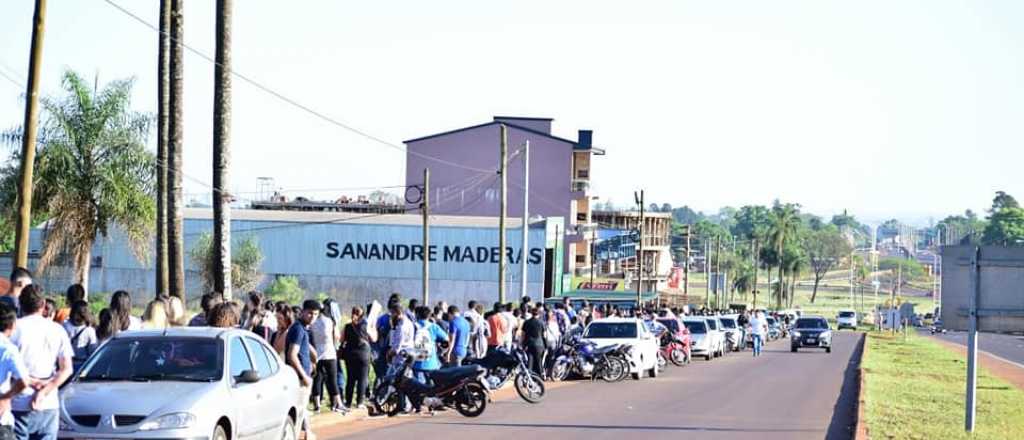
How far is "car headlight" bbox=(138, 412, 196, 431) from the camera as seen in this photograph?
13.3m

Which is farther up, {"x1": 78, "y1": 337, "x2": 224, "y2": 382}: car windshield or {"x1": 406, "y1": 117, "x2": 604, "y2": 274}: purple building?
{"x1": 406, "y1": 117, "x2": 604, "y2": 274}: purple building

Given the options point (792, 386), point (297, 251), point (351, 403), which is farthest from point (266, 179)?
point (351, 403)

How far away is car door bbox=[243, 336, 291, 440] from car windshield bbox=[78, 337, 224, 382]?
728mm

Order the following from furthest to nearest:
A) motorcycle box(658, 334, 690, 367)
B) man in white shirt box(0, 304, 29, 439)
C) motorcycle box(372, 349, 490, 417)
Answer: motorcycle box(658, 334, 690, 367)
motorcycle box(372, 349, 490, 417)
man in white shirt box(0, 304, 29, 439)

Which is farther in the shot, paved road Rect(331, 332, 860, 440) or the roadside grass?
the roadside grass

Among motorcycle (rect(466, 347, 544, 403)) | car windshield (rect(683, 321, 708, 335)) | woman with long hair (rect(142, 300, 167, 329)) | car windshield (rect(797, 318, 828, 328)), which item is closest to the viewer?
woman with long hair (rect(142, 300, 167, 329))

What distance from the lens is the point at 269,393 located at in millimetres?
15398

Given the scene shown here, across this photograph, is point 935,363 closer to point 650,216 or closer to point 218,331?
point 218,331

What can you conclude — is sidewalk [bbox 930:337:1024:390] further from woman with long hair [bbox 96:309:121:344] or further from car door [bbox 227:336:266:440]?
woman with long hair [bbox 96:309:121:344]

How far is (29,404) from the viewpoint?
11.4m

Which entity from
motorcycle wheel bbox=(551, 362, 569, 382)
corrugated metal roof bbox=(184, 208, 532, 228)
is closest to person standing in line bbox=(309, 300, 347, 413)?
motorcycle wheel bbox=(551, 362, 569, 382)

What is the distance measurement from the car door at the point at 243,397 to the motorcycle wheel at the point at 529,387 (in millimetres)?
11506

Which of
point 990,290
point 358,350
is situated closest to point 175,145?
point 358,350

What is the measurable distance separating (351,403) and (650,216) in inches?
3871
